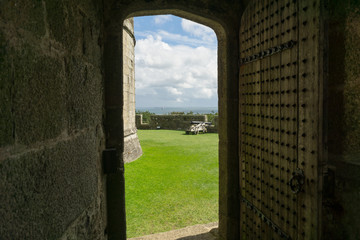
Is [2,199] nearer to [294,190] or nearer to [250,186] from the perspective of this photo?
[294,190]

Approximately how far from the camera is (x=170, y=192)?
477 centimetres

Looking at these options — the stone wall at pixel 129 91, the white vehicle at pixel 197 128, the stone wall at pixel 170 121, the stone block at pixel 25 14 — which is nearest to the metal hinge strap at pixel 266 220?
the stone block at pixel 25 14

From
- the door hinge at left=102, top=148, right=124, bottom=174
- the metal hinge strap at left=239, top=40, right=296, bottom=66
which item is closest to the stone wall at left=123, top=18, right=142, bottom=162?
the door hinge at left=102, top=148, right=124, bottom=174

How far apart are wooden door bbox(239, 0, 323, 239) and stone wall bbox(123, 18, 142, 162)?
5.38 meters

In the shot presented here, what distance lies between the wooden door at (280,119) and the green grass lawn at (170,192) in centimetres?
111

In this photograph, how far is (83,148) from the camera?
184cm

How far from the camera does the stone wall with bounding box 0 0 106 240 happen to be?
3.21ft

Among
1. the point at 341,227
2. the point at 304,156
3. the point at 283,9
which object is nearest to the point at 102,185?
the point at 304,156

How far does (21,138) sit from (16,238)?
41 centimetres

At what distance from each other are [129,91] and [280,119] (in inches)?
269

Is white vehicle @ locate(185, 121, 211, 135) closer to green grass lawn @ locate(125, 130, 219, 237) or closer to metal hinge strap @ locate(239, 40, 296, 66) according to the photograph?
green grass lawn @ locate(125, 130, 219, 237)

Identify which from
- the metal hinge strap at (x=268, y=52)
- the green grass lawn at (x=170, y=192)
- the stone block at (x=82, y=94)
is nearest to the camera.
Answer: the stone block at (x=82, y=94)

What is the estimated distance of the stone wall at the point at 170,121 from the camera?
16.5 m

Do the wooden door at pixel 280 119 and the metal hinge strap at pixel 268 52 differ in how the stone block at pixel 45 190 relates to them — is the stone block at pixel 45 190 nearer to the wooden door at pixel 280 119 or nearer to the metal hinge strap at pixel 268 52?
the wooden door at pixel 280 119
